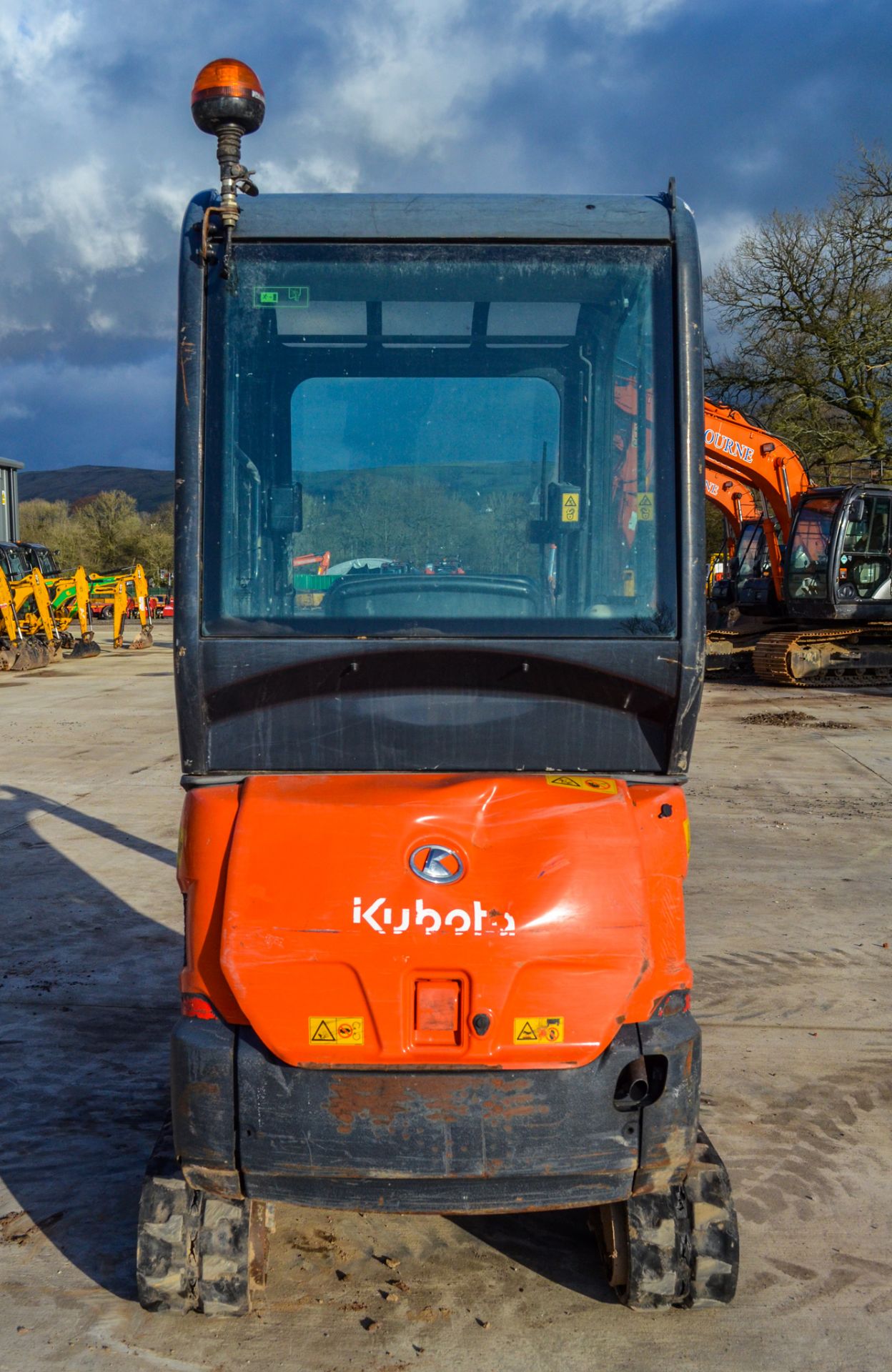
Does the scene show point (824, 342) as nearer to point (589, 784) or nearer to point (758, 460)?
point (758, 460)

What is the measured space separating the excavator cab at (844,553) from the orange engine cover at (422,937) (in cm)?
1681

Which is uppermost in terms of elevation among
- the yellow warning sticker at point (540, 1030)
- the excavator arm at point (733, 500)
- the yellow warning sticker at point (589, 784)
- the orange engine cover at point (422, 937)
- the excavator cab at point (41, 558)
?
the excavator arm at point (733, 500)

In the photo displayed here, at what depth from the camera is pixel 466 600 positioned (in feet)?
10.0

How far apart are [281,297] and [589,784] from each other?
143cm

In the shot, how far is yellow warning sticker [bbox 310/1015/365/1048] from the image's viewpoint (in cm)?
271

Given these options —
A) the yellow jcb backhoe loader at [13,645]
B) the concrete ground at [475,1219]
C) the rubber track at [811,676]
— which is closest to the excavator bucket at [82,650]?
the yellow jcb backhoe loader at [13,645]

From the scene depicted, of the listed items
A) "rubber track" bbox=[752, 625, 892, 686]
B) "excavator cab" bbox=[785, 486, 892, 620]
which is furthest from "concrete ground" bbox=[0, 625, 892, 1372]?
"excavator cab" bbox=[785, 486, 892, 620]

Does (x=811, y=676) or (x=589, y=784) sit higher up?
(x=589, y=784)

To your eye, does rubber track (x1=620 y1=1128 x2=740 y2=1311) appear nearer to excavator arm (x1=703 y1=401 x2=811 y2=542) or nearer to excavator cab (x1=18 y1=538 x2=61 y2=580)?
excavator arm (x1=703 y1=401 x2=811 y2=542)

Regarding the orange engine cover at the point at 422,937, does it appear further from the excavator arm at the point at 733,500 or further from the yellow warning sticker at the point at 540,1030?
the excavator arm at the point at 733,500

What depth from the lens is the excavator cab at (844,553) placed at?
731 inches

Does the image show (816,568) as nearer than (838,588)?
No

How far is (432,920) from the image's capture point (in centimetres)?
270

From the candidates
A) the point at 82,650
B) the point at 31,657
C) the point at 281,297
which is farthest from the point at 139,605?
the point at 281,297
